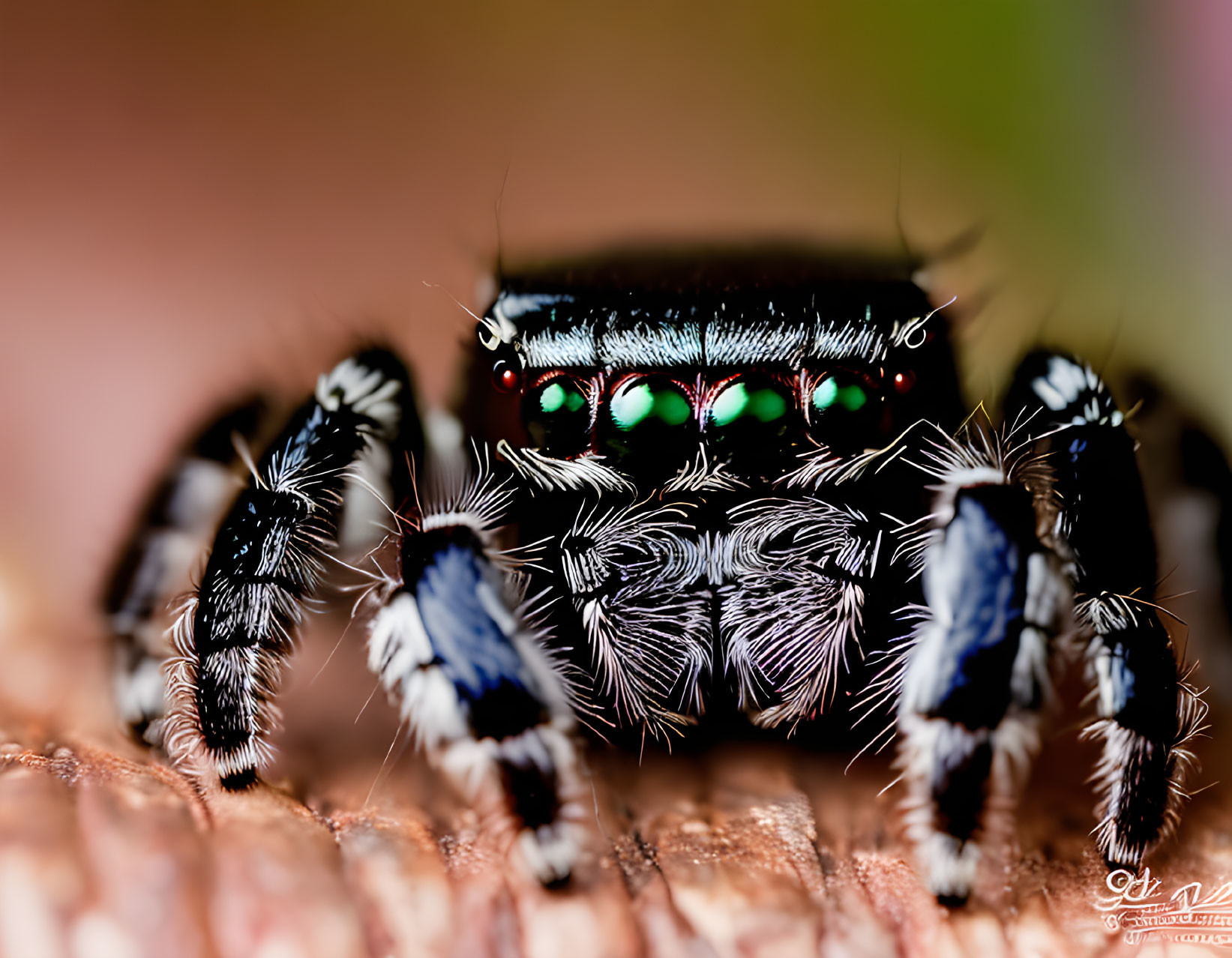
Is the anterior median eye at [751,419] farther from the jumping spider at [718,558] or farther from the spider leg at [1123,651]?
the spider leg at [1123,651]

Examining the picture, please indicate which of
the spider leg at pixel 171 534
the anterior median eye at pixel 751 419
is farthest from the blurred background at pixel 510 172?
the anterior median eye at pixel 751 419

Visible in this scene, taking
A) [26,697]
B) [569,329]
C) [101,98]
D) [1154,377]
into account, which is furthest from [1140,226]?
[26,697]

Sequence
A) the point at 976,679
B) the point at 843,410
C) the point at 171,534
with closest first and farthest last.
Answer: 1. the point at 976,679
2. the point at 843,410
3. the point at 171,534

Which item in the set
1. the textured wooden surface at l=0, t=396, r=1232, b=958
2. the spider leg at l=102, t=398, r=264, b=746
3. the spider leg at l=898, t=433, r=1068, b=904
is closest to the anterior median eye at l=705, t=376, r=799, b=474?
the spider leg at l=898, t=433, r=1068, b=904

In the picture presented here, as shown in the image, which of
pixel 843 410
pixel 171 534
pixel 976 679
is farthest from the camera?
pixel 171 534

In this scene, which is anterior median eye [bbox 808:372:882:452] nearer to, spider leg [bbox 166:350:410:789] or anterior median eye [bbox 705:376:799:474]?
anterior median eye [bbox 705:376:799:474]

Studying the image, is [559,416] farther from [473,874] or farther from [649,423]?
[473,874]

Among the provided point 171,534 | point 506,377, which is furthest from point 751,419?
point 171,534
